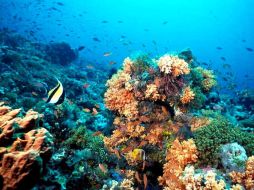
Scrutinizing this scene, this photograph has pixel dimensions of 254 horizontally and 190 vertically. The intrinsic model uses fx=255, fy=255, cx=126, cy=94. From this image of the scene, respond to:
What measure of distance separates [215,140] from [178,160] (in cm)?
87

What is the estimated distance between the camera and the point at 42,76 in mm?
15203

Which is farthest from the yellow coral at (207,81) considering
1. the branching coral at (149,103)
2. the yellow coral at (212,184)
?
the yellow coral at (212,184)

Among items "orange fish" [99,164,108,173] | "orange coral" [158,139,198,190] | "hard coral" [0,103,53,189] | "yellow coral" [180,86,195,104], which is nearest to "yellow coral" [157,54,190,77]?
"yellow coral" [180,86,195,104]

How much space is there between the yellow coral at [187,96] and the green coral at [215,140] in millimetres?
770

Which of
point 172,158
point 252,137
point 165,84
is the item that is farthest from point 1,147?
point 252,137

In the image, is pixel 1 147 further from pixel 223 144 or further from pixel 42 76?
pixel 42 76

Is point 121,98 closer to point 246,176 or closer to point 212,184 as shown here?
point 212,184

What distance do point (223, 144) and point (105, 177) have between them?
2.45 metres

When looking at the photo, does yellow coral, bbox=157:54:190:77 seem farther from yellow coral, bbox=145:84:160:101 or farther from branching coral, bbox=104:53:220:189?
yellow coral, bbox=145:84:160:101

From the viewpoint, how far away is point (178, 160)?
5.19m

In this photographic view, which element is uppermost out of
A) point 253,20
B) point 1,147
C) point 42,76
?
point 1,147

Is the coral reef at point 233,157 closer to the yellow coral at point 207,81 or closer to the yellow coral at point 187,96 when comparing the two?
the yellow coral at point 187,96

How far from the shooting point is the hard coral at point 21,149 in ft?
8.83

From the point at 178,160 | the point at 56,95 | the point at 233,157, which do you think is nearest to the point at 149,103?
the point at 178,160
